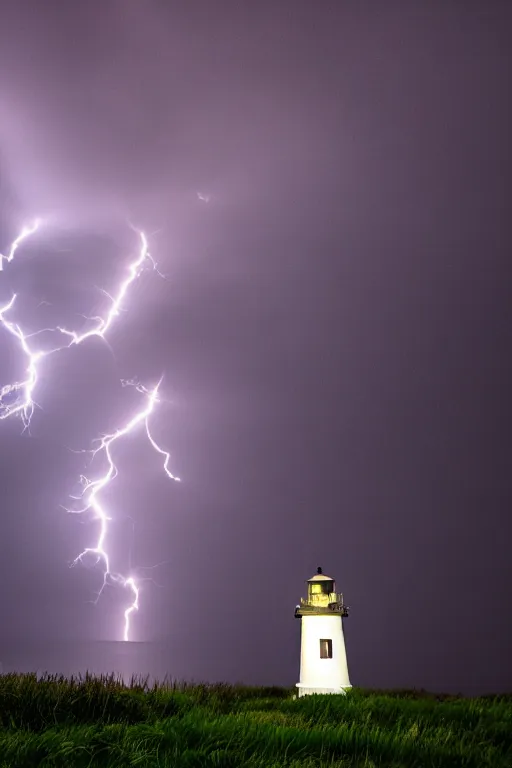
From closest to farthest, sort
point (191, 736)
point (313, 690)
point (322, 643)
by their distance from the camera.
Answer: point (191, 736), point (313, 690), point (322, 643)

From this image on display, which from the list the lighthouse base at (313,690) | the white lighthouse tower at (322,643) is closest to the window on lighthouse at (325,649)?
the white lighthouse tower at (322,643)

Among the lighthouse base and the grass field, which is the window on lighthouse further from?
the grass field

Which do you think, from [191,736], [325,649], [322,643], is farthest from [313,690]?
[191,736]

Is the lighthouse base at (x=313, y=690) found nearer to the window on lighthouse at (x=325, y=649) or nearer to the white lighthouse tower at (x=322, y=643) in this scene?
the white lighthouse tower at (x=322, y=643)

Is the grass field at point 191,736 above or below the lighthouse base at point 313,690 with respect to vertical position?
above

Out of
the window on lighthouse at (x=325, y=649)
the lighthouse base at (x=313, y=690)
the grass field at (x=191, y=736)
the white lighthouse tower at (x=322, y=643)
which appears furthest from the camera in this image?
the window on lighthouse at (x=325, y=649)

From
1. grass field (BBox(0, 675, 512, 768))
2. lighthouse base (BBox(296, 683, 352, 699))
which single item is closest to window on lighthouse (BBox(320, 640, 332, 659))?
lighthouse base (BBox(296, 683, 352, 699))

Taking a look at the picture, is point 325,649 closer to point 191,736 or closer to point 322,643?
point 322,643
